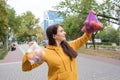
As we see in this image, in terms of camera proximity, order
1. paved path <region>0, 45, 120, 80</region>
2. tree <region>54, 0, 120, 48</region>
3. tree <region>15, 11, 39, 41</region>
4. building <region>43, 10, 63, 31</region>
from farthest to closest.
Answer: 1. tree <region>15, 11, 39, 41</region>
2. building <region>43, 10, 63, 31</region>
3. tree <region>54, 0, 120, 48</region>
4. paved path <region>0, 45, 120, 80</region>

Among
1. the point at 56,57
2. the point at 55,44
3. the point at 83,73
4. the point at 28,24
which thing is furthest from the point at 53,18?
the point at 56,57

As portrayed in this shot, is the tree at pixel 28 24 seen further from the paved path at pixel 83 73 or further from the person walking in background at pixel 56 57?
the person walking in background at pixel 56 57

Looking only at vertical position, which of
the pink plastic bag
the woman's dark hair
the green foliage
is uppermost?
the pink plastic bag

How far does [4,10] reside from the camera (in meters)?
36.4

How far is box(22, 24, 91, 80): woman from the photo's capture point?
3.74m

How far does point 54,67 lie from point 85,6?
3149 centimetres

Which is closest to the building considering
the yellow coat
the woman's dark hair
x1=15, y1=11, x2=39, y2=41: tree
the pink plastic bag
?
x1=15, y1=11, x2=39, y2=41: tree

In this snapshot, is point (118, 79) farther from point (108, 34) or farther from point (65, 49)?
point (108, 34)

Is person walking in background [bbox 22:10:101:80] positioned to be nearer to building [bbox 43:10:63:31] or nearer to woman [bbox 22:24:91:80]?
woman [bbox 22:24:91:80]

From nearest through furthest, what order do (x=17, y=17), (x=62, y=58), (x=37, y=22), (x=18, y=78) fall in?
(x=62, y=58) → (x=18, y=78) → (x=17, y=17) → (x=37, y=22)

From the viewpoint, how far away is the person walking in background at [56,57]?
12.3 feet

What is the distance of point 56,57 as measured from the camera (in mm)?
3748

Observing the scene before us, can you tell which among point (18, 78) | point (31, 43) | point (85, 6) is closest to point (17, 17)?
point (85, 6)

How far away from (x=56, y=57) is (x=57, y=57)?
0.01 meters
